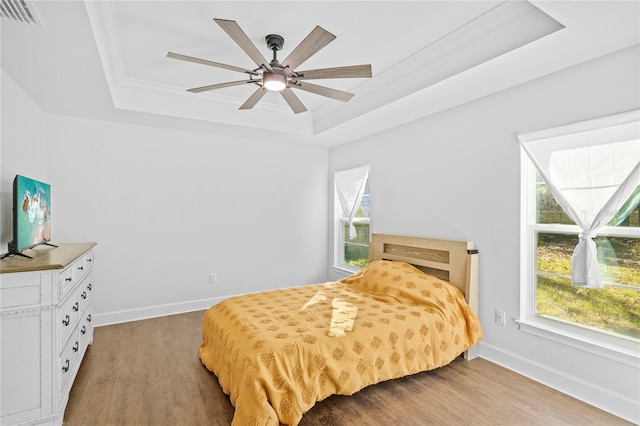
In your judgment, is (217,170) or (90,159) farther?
(217,170)

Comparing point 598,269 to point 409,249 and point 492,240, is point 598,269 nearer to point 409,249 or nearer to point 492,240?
point 492,240

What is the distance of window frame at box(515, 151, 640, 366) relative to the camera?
7.34 feet

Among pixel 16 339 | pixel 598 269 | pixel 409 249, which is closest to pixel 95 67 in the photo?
pixel 16 339

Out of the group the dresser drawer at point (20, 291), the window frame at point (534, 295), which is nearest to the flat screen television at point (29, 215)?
the dresser drawer at point (20, 291)

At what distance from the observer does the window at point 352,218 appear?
4.59 metres

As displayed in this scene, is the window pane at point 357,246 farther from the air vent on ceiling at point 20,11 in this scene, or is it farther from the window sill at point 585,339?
the air vent on ceiling at point 20,11

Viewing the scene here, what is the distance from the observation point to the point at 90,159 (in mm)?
3680

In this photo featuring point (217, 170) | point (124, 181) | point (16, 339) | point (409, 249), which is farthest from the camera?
point (217, 170)

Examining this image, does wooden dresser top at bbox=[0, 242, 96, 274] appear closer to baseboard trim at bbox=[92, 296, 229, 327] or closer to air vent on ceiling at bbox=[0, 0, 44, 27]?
air vent on ceiling at bbox=[0, 0, 44, 27]

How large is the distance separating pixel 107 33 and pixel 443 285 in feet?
10.8

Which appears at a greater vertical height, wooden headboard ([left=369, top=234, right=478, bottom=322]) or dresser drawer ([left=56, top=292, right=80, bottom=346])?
wooden headboard ([left=369, top=234, right=478, bottom=322])

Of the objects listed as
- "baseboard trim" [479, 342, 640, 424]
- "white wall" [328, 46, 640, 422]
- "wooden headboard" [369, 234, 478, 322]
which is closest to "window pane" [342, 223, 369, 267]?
"white wall" [328, 46, 640, 422]

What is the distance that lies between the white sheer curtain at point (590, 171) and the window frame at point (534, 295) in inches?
6.3

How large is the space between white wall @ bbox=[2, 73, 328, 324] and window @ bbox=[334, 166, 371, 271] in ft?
1.37
